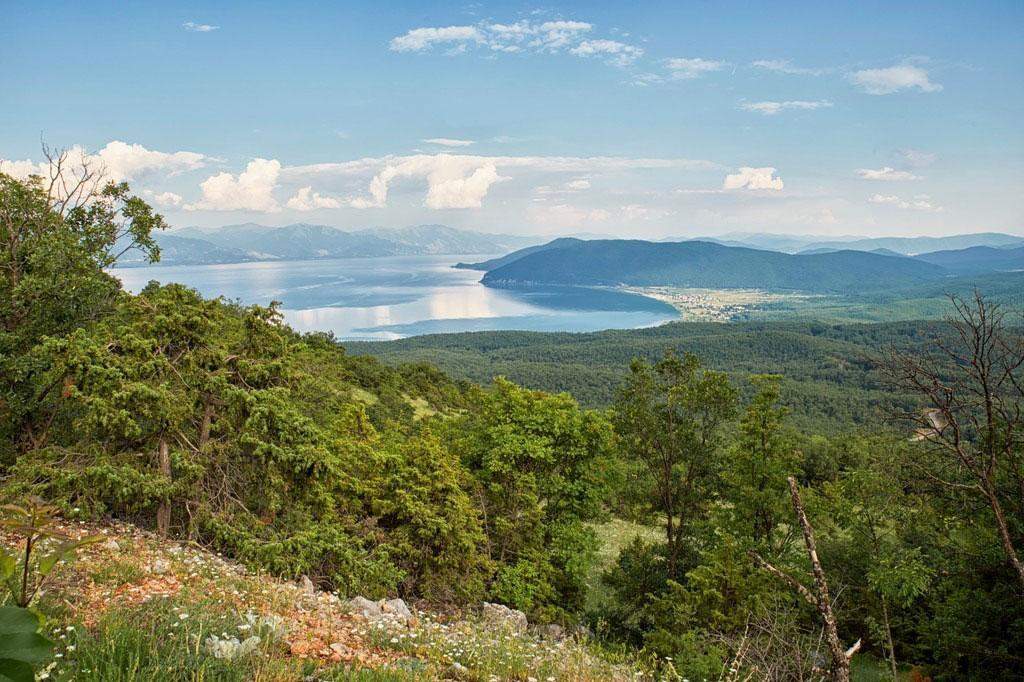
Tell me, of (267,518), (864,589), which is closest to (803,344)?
(864,589)

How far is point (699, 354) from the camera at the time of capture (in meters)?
155

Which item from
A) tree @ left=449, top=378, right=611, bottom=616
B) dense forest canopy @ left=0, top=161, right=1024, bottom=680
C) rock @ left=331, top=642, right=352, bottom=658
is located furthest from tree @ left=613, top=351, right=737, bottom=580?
rock @ left=331, top=642, right=352, bottom=658

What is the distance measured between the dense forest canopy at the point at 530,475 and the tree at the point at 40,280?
0.19 feet

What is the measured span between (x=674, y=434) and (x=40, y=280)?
57.6 ft

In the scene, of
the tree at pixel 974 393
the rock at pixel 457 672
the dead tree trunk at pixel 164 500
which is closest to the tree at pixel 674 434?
the tree at pixel 974 393

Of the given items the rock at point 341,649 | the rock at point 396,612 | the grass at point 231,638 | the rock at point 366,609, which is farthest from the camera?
the rock at point 366,609

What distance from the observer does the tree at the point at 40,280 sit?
12.6 meters

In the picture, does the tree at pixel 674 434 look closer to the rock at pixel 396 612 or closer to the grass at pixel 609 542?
the grass at pixel 609 542

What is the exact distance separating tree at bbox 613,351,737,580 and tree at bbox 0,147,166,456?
15259 millimetres

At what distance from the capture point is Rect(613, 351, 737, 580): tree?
61.2 ft

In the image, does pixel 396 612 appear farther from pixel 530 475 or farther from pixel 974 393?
pixel 974 393

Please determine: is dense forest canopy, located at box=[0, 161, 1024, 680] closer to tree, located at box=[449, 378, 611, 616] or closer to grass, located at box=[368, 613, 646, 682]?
tree, located at box=[449, 378, 611, 616]

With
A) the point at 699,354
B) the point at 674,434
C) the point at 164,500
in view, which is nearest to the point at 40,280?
the point at 164,500

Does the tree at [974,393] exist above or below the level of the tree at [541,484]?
above
